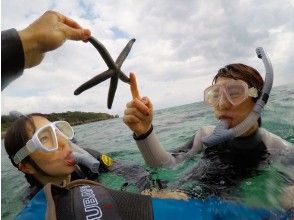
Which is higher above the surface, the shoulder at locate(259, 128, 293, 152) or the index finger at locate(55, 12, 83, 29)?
the index finger at locate(55, 12, 83, 29)

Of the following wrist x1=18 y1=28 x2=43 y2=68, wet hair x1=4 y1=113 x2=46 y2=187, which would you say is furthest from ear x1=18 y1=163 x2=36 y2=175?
wrist x1=18 y1=28 x2=43 y2=68

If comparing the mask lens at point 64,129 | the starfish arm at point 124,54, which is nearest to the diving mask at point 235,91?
the starfish arm at point 124,54

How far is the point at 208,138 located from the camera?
3715 millimetres

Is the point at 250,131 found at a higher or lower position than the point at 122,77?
lower

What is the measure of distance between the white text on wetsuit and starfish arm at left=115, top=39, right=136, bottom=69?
2638 millimetres

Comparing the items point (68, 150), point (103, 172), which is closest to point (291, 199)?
point (68, 150)

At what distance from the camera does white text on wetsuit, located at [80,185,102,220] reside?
174 centimetres

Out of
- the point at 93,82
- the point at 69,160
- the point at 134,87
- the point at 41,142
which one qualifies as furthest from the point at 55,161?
the point at 93,82

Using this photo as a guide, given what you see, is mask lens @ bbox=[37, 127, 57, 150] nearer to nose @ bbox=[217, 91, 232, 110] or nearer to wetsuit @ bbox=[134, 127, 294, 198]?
wetsuit @ bbox=[134, 127, 294, 198]

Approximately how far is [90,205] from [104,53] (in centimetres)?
287

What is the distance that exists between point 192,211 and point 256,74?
2.76 meters

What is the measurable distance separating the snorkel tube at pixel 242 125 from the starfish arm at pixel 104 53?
1.56m

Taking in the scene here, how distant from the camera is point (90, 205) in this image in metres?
1.79

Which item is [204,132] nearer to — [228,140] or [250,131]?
[228,140]
